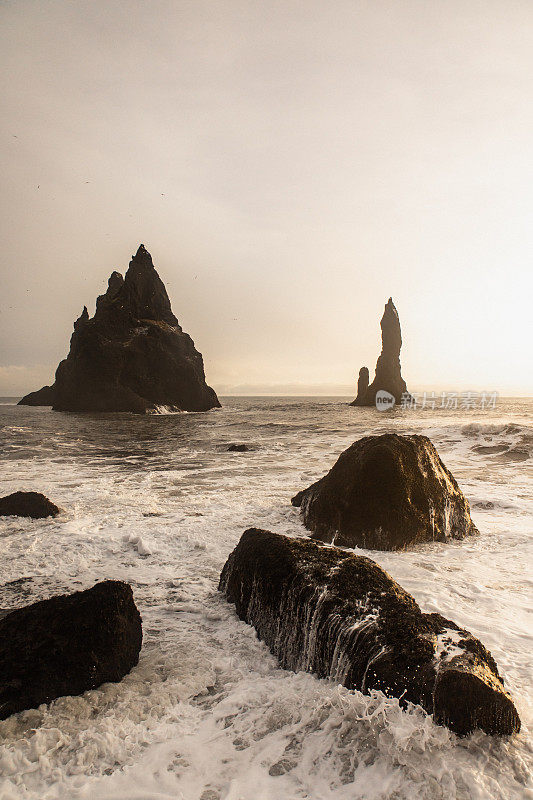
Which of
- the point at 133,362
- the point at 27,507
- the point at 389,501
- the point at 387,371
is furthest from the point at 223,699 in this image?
the point at 387,371

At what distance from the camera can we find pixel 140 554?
18.6 feet

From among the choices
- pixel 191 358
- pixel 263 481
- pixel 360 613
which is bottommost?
pixel 263 481

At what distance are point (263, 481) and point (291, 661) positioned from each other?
7929mm

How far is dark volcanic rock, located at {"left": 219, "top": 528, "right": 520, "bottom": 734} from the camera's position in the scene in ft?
7.93

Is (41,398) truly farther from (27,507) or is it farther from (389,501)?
(389,501)

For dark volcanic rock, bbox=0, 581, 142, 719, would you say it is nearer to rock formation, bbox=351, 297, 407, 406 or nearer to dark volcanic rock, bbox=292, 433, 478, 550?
dark volcanic rock, bbox=292, 433, 478, 550

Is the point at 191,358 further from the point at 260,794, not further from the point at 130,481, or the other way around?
the point at 260,794

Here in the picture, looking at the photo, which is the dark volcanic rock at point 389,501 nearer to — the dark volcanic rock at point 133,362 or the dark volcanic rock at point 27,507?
the dark volcanic rock at point 27,507

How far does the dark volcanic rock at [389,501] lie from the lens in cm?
619

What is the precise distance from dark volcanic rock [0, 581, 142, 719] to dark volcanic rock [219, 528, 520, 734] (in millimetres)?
1211

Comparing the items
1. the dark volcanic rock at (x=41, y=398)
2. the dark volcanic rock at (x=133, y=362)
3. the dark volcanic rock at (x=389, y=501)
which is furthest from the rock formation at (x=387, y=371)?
the dark volcanic rock at (x=389, y=501)

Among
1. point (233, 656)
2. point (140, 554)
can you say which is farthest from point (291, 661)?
point (140, 554)

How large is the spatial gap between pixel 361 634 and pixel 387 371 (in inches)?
3944

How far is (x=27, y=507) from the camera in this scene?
738cm
